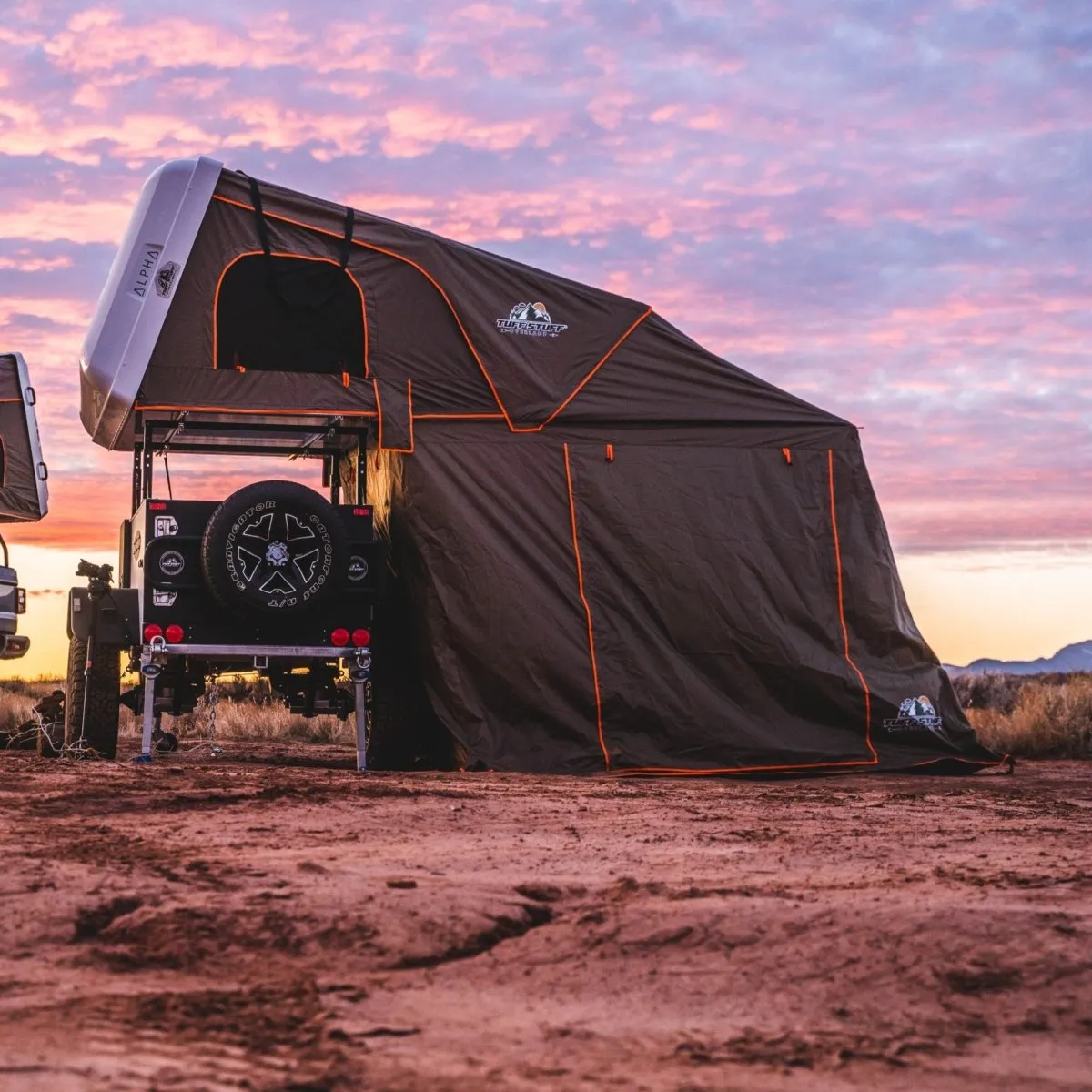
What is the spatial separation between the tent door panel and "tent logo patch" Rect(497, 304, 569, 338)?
85 centimetres

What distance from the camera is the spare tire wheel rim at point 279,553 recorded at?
8.57 metres

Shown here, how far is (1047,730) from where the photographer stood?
1226cm

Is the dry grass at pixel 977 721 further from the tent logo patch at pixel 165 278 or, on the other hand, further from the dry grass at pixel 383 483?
the tent logo patch at pixel 165 278

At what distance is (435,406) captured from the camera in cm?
966

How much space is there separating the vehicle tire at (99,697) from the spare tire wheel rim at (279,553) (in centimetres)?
124

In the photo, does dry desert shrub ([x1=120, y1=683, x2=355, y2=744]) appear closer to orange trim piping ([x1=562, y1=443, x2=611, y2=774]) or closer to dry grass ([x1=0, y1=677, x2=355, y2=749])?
dry grass ([x1=0, y1=677, x2=355, y2=749])

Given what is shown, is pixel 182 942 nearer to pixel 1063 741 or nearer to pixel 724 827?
pixel 724 827

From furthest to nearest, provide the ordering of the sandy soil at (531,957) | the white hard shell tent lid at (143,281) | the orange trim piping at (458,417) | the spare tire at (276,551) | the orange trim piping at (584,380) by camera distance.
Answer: the orange trim piping at (584,380) → the orange trim piping at (458,417) → the white hard shell tent lid at (143,281) → the spare tire at (276,551) → the sandy soil at (531,957)

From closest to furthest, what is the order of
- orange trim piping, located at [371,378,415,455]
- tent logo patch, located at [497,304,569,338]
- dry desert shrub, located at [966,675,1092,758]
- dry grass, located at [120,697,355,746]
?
orange trim piping, located at [371,378,415,455], tent logo patch, located at [497,304,569,338], dry desert shrub, located at [966,675,1092,758], dry grass, located at [120,697,355,746]

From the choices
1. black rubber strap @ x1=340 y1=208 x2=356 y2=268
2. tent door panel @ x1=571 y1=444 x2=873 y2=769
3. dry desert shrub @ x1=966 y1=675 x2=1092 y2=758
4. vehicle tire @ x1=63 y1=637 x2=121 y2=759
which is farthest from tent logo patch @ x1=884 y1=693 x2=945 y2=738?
vehicle tire @ x1=63 y1=637 x2=121 y2=759

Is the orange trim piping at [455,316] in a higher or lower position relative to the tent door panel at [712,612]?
higher

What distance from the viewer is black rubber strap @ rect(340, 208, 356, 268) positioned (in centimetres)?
977

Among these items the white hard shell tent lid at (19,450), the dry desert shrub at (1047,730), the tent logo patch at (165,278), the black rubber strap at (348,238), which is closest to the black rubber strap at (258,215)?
the black rubber strap at (348,238)

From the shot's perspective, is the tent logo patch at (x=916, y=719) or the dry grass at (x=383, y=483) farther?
the tent logo patch at (x=916, y=719)
